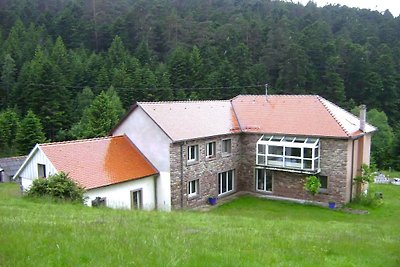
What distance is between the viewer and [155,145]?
24.7 metres

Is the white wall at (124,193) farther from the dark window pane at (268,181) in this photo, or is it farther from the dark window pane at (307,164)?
the dark window pane at (307,164)

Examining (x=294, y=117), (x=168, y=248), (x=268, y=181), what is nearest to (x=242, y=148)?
(x=268, y=181)

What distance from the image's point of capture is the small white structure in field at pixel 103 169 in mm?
21125

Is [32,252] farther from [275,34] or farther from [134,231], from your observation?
[275,34]

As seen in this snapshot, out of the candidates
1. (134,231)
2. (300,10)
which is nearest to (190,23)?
(300,10)

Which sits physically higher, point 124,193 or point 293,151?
point 293,151

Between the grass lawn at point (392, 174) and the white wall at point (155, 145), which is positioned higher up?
the white wall at point (155, 145)

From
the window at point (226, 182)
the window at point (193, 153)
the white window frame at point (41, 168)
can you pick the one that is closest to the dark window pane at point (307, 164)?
the window at point (226, 182)

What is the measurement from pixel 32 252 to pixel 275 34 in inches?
2739

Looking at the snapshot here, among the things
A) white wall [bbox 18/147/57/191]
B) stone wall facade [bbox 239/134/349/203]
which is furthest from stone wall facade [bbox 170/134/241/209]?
white wall [bbox 18/147/57/191]

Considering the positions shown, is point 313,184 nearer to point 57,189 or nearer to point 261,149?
point 261,149

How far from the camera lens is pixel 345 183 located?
26828 millimetres

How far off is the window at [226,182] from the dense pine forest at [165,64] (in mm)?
20072

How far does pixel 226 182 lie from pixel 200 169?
10.9 ft
